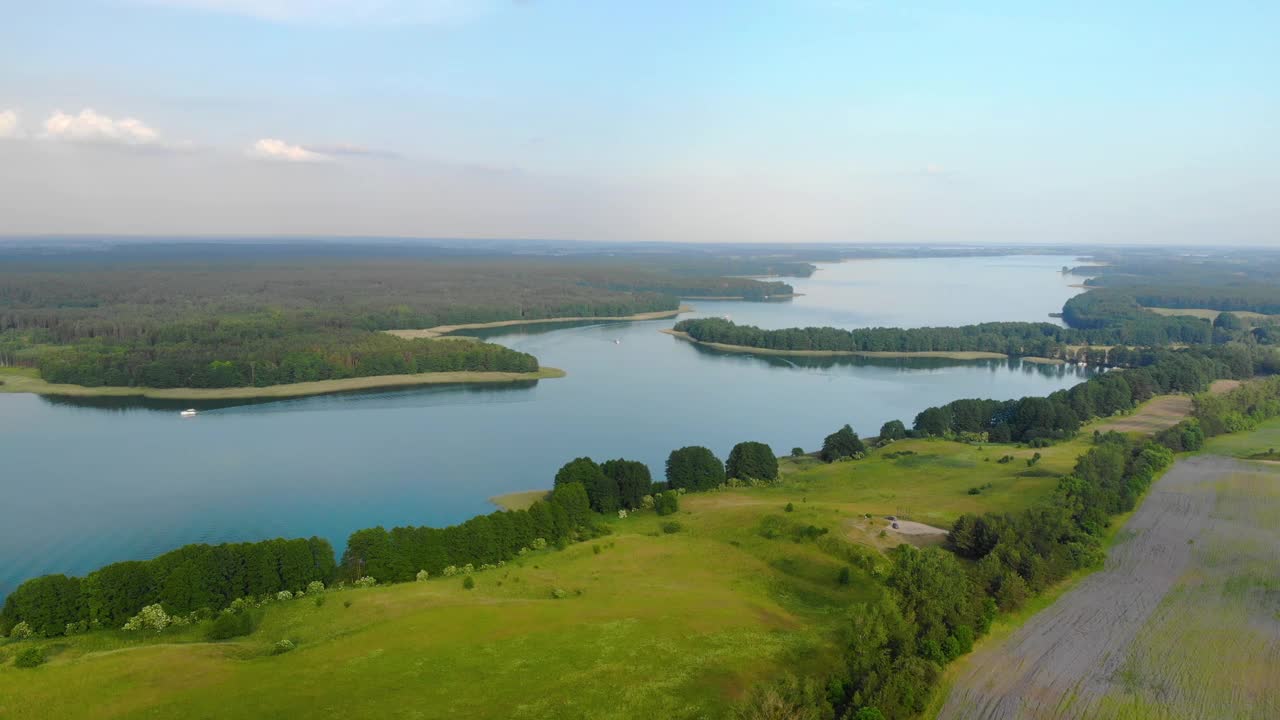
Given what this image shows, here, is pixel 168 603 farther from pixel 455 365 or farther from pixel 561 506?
pixel 455 365

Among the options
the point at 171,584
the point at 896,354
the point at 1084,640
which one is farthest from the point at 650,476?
the point at 896,354

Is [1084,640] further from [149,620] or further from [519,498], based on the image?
[149,620]

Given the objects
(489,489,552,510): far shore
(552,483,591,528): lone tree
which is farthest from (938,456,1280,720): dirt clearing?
(489,489,552,510): far shore

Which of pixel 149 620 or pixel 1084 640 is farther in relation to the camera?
pixel 149 620

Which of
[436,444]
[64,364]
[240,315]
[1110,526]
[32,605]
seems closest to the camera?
[32,605]

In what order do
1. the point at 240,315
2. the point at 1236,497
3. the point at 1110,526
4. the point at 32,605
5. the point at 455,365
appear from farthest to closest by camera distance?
the point at 240,315 → the point at 455,365 → the point at 1236,497 → the point at 1110,526 → the point at 32,605

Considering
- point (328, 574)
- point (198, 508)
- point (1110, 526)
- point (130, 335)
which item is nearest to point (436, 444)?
point (198, 508)

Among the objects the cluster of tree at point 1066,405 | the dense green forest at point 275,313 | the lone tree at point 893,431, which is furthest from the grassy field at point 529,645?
the dense green forest at point 275,313
